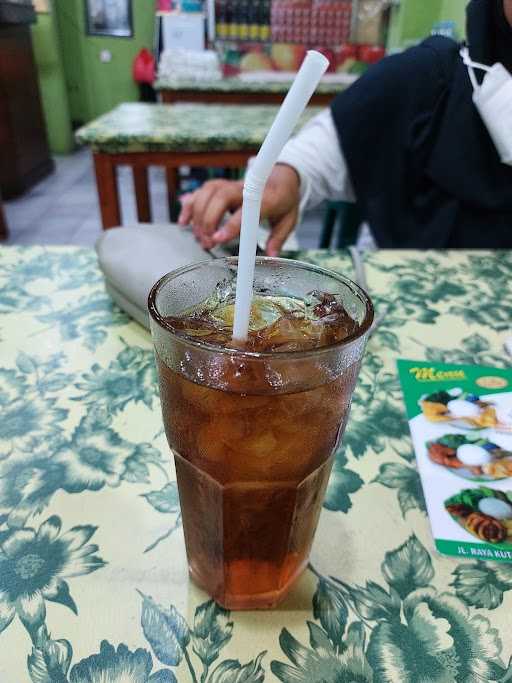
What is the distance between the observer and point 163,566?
0.40 m

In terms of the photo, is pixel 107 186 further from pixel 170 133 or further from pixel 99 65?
pixel 99 65

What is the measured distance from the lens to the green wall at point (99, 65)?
442 cm

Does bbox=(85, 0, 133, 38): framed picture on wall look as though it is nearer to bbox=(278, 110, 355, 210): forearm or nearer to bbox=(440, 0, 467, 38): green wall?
Answer: bbox=(440, 0, 467, 38): green wall

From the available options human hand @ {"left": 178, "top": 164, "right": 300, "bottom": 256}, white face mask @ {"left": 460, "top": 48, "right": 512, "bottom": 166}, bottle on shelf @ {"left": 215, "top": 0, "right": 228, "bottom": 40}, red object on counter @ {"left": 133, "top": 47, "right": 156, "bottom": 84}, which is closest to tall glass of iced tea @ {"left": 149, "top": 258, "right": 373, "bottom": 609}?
human hand @ {"left": 178, "top": 164, "right": 300, "bottom": 256}

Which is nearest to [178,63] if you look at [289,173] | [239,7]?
[239,7]

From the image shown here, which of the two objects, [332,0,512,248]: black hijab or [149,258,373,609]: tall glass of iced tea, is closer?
[149,258,373,609]: tall glass of iced tea

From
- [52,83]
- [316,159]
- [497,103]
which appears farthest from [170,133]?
[52,83]

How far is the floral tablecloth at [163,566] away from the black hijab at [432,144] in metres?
0.59

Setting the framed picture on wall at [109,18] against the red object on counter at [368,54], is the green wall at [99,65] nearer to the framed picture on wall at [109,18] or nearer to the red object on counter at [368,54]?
the framed picture on wall at [109,18]

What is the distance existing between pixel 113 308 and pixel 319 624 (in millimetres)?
533

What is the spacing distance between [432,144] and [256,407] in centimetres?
105

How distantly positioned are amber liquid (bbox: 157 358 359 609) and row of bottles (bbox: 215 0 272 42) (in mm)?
4111

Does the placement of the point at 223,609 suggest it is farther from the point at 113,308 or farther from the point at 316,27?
the point at 316,27

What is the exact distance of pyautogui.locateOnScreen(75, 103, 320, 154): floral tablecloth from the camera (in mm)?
1559
